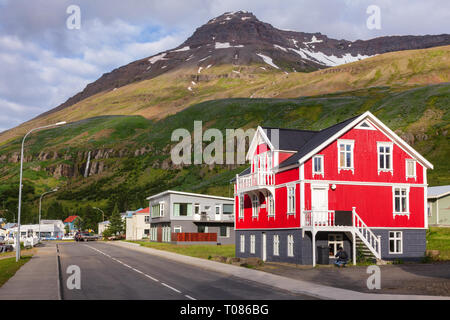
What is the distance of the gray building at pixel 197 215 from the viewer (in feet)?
256

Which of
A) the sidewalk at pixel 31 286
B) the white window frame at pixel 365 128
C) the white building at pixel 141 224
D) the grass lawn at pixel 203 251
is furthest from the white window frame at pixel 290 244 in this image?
the white building at pixel 141 224

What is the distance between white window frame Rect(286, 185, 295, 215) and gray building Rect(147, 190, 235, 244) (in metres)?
39.7

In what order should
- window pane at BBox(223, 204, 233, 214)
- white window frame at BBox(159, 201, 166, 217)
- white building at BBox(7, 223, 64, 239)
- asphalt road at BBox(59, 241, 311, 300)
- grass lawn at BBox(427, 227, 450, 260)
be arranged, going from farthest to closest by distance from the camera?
white building at BBox(7, 223, 64, 239)
white window frame at BBox(159, 201, 166, 217)
window pane at BBox(223, 204, 233, 214)
grass lawn at BBox(427, 227, 450, 260)
asphalt road at BBox(59, 241, 311, 300)

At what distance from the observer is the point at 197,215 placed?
77938 millimetres

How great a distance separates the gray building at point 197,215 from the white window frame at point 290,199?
3967 cm

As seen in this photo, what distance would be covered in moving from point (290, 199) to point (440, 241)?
59.5 feet

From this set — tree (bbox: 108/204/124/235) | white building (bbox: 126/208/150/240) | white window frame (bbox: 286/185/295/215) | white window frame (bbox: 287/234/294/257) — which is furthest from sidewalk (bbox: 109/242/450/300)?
tree (bbox: 108/204/124/235)

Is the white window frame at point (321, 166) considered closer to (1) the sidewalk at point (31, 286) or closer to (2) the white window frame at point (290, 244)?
(2) the white window frame at point (290, 244)

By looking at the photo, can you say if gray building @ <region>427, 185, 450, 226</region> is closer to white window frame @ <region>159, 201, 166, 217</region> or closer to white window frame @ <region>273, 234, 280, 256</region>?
white window frame @ <region>273, 234, 280, 256</region>

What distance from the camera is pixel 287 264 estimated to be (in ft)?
126

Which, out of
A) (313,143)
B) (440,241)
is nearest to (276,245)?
(313,143)

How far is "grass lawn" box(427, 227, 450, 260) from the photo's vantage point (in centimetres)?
4159
